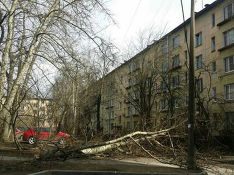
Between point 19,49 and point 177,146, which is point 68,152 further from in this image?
point 19,49

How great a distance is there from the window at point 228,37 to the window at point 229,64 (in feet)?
4.91

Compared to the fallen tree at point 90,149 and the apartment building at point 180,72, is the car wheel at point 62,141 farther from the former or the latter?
the apartment building at point 180,72

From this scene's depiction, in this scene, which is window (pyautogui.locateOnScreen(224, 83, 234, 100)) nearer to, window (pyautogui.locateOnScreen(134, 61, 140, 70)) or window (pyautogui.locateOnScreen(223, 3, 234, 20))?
window (pyautogui.locateOnScreen(223, 3, 234, 20))

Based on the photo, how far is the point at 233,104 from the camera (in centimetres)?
2667

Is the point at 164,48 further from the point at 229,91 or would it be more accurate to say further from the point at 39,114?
the point at 39,114

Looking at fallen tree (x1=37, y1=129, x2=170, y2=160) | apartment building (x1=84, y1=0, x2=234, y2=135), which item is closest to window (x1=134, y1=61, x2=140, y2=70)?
apartment building (x1=84, y1=0, x2=234, y2=135)

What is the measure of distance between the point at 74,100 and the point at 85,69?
9.35m

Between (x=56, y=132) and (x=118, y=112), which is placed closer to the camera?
(x=56, y=132)

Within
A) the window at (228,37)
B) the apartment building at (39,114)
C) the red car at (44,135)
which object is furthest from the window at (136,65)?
the red car at (44,135)

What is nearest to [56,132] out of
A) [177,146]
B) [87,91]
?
[177,146]

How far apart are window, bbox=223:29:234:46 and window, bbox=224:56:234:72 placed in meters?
1.50

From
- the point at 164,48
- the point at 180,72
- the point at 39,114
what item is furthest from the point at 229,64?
the point at 39,114

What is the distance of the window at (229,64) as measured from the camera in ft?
94.4

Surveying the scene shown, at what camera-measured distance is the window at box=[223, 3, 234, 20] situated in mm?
28656
